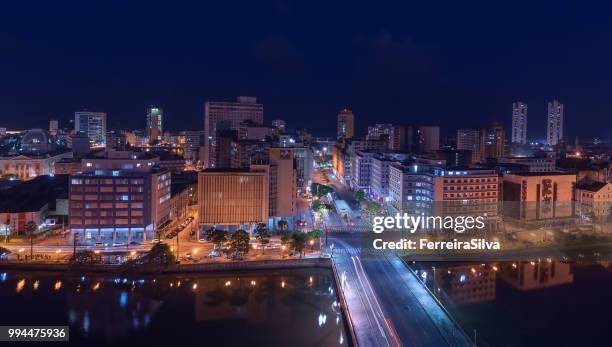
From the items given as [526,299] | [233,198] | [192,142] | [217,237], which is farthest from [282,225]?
[192,142]

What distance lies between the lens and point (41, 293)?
11758 millimetres

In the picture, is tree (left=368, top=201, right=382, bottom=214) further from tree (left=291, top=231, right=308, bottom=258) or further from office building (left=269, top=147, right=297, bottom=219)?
tree (left=291, top=231, right=308, bottom=258)

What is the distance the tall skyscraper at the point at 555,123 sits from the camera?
53.8 metres

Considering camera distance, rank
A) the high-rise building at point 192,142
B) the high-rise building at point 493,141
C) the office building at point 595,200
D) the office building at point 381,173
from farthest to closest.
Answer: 1. the high-rise building at point 192,142
2. the high-rise building at point 493,141
3. the office building at point 381,173
4. the office building at point 595,200

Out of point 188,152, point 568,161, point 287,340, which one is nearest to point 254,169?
point 287,340

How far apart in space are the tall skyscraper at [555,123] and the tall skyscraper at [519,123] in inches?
133

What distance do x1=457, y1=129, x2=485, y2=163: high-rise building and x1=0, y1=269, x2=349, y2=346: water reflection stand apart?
84.6ft

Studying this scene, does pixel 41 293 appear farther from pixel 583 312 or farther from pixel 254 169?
pixel 583 312

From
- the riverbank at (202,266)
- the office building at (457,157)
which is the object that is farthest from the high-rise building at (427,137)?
the riverbank at (202,266)

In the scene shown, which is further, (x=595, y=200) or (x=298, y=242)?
(x=595, y=200)

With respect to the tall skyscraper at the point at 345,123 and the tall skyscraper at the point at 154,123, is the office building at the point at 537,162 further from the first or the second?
the tall skyscraper at the point at 154,123

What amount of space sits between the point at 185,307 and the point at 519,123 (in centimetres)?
4928

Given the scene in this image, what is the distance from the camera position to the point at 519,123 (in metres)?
52.6

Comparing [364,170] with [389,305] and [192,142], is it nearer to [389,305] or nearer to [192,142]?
[389,305]
